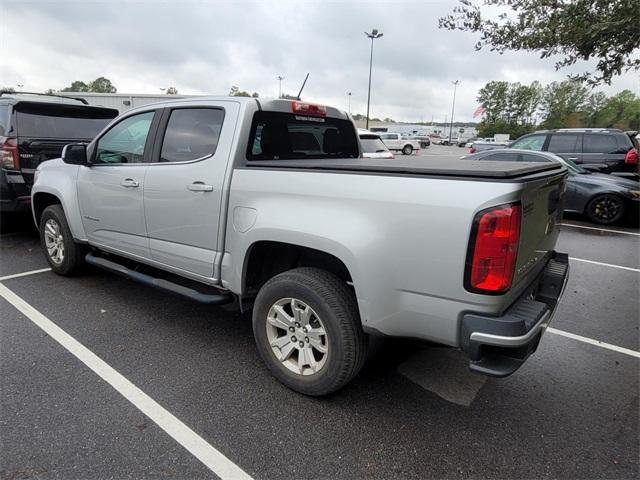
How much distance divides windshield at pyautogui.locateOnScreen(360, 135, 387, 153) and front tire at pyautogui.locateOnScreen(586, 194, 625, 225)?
17.7ft

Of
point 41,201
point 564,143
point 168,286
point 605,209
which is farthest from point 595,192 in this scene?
point 41,201

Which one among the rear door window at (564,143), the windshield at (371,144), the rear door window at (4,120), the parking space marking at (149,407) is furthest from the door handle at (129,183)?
the rear door window at (564,143)

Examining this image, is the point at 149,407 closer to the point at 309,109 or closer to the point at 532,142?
the point at 309,109

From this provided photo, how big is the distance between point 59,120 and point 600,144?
37.5ft

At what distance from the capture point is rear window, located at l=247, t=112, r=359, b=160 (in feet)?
10.8

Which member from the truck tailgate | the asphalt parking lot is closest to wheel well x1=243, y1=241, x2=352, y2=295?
the asphalt parking lot

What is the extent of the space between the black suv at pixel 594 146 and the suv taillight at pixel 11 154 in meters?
10.8

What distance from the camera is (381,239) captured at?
2.33m

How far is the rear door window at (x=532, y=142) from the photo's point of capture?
36.8ft

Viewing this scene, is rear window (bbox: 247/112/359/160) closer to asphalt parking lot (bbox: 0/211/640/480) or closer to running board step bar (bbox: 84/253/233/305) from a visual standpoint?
running board step bar (bbox: 84/253/233/305)

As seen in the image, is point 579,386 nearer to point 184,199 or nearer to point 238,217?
point 238,217

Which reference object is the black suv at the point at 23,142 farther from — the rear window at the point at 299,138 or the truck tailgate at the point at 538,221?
the truck tailgate at the point at 538,221

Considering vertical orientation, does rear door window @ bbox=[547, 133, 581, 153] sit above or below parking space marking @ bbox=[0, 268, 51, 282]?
above

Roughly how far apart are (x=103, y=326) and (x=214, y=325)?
925 mm
